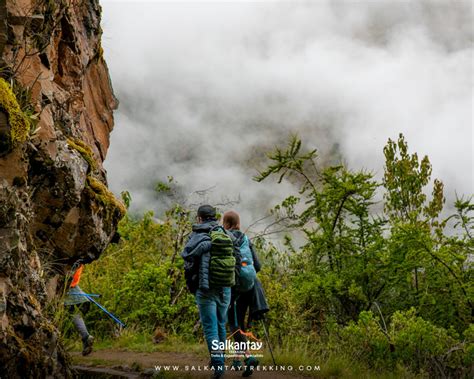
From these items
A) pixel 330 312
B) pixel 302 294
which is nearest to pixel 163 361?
pixel 302 294

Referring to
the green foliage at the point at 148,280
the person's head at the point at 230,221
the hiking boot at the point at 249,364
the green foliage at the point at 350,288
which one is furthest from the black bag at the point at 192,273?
the green foliage at the point at 148,280

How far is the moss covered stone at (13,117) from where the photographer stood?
15.1 ft

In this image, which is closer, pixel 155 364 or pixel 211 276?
pixel 211 276

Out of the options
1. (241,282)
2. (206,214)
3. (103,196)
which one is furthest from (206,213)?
(103,196)

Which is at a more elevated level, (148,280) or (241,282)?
(148,280)

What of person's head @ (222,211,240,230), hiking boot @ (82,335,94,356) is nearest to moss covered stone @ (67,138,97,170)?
person's head @ (222,211,240,230)

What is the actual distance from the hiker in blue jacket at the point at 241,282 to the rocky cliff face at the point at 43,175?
207 centimetres

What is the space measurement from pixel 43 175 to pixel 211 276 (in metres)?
2.35

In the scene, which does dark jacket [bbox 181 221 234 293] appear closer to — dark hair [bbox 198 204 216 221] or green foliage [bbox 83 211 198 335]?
dark hair [bbox 198 204 216 221]

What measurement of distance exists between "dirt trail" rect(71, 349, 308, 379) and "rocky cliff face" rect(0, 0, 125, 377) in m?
1.36

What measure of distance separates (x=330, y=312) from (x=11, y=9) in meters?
7.99

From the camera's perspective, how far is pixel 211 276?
5617 millimetres

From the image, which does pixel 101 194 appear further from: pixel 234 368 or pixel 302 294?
pixel 302 294

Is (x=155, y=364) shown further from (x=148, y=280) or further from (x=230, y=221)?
(x=148, y=280)
